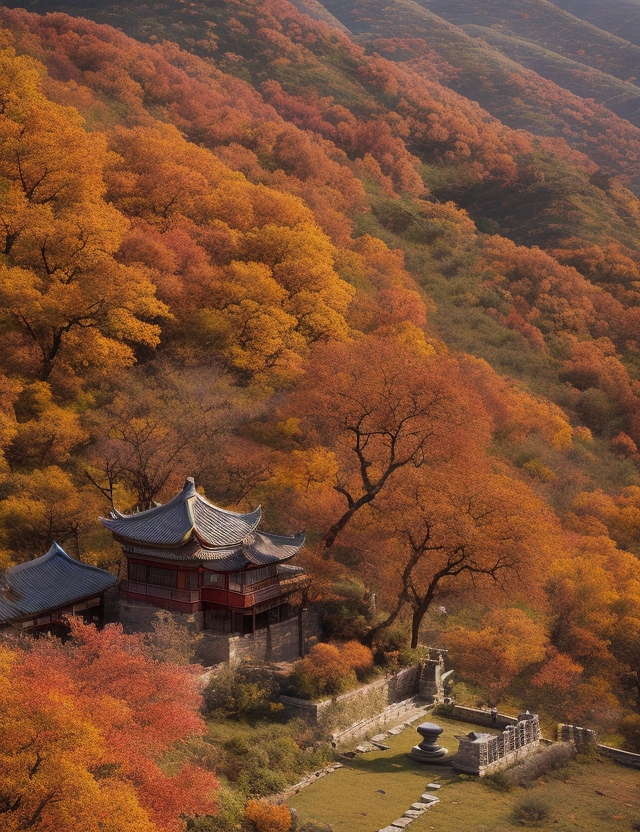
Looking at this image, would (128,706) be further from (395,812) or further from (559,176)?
(559,176)

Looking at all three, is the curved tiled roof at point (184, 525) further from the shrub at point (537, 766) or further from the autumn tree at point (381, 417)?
the shrub at point (537, 766)

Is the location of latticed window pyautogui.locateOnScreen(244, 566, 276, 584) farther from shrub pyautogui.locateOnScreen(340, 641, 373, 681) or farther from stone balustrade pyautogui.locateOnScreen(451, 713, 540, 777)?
stone balustrade pyautogui.locateOnScreen(451, 713, 540, 777)

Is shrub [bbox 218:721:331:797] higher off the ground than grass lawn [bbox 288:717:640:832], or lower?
lower

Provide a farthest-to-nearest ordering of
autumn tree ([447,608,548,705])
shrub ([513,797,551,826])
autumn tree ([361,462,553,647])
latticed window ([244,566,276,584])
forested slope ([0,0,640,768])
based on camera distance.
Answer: forested slope ([0,0,640,768])
autumn tree ([447,608,548,705])
autumn tree ([361,462,553,647])
latticed window ([244,566,276,584])
shrub ([513,797,551,826])

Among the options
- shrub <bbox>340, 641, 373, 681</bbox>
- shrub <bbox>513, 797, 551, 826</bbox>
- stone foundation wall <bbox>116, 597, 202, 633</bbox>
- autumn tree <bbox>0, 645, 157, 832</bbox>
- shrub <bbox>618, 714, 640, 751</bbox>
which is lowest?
stone foundation wall <bbox>116, 597, 202, 633</bbox>

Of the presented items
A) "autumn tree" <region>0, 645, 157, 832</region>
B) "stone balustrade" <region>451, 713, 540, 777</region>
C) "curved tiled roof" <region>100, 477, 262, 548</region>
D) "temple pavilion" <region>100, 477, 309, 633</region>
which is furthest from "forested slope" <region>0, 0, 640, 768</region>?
"autumn tree" <region>0, 645, 157, 832</region>

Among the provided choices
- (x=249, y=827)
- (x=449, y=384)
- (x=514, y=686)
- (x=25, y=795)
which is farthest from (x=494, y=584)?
(x=25, y=795)
